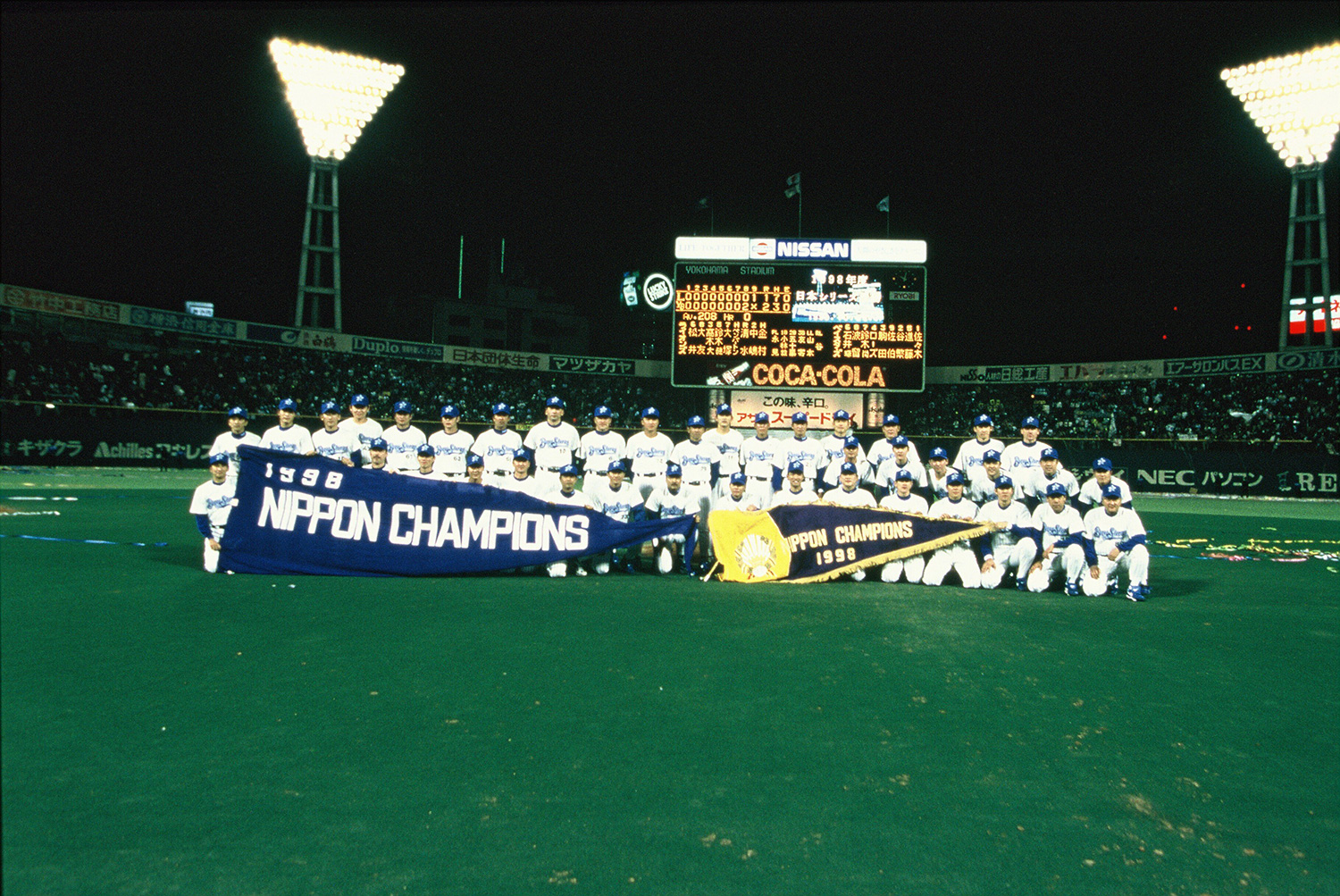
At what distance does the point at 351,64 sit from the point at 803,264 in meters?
19.0

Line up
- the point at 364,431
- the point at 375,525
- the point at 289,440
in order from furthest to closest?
1. the point at 364,431
2. the point at 289,440
3. the point at 375,525

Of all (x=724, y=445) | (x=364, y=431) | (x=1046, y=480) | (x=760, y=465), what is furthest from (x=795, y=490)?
(x=364, y=431)

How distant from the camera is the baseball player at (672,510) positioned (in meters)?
9.35

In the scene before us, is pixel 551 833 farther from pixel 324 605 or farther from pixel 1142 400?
pixel 1142 400

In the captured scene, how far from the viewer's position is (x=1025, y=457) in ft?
33.9

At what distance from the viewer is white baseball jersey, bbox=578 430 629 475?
1123 centimetres

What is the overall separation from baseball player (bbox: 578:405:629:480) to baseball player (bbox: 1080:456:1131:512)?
5877mm

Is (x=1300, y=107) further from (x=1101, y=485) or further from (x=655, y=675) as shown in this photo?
(x=655, y=675)

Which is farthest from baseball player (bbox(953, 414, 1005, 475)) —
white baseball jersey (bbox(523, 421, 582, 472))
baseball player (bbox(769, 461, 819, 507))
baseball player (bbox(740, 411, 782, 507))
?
white baseball jersey (bbox(523, 421, 582, 472))

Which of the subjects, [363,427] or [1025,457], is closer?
[1025,457]

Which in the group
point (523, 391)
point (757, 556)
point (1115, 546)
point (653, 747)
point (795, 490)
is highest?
point (523, 391)

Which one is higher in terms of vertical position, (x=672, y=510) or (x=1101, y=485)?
(x=1101, y=485)

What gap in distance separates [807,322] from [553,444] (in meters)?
12.4

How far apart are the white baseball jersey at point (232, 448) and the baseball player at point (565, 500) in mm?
Answer: 2591
